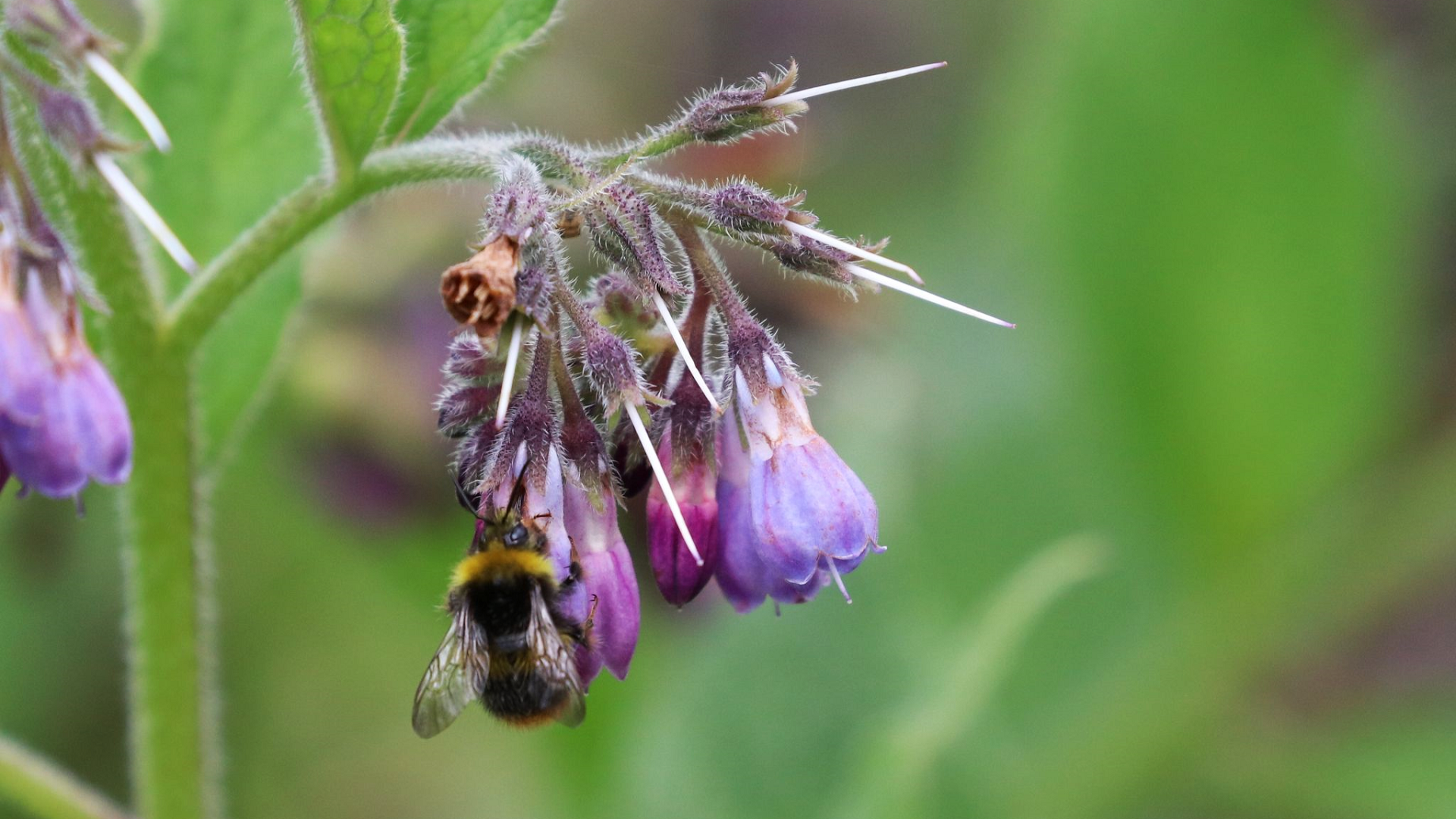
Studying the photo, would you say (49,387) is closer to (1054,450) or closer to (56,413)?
(56,413)

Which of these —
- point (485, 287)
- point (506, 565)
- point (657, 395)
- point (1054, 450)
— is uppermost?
point (485, 287)

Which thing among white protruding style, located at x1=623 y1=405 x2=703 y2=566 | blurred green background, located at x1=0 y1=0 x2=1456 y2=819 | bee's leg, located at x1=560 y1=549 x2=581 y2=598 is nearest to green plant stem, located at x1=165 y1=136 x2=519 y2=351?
white protruding style, located at x1=623 y1=405 x2=703 y2=566

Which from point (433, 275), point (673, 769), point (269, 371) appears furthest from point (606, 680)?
point (269, 371)

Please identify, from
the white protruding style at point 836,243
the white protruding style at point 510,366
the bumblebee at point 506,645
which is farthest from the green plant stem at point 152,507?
the white protruding style at point 836,243

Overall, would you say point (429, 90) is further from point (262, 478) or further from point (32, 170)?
point (262, 478)

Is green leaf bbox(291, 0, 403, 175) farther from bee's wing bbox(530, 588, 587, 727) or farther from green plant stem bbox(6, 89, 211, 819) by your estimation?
bee's wing bbox(530, 588, 587, 727)

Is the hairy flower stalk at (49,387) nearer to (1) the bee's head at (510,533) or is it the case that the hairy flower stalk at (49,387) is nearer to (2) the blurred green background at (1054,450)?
(1) the bee's head at (510,533)

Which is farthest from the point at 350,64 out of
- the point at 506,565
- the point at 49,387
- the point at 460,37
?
the point at 506,565
